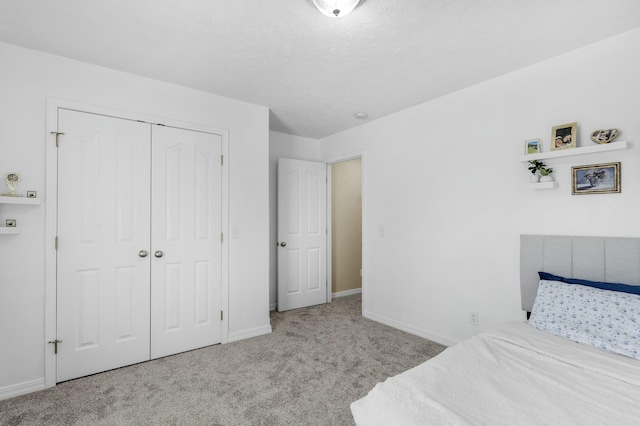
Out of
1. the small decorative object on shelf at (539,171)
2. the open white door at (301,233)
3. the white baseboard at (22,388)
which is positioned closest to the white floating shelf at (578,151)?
the small decorative object on shelf at (539,171)

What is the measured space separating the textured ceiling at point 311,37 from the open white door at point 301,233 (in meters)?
1.56

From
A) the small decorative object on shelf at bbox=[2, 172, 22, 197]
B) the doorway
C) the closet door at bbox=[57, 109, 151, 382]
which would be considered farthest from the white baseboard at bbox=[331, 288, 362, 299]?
the small decorative object on shelf at bbox=[2, 172, 22, 197]

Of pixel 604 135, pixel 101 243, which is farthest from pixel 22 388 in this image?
pixel 604 135

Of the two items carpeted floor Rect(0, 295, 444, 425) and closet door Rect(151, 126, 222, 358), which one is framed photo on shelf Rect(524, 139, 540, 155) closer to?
carpeted floor Rect(0, 295, 444, 425)

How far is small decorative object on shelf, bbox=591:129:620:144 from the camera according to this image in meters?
2.08

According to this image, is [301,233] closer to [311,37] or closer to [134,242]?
[134,242]

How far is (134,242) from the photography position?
2703 mm

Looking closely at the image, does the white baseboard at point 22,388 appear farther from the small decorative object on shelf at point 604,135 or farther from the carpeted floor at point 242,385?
the small decorative object on shelf at point 604,135

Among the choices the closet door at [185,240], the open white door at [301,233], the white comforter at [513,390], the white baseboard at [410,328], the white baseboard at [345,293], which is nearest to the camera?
the white comforter at [513,390]

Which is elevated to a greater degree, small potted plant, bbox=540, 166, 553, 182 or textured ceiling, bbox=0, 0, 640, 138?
textured ceiling, bbox=0, 0, 640, 138

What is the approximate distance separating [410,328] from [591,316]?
6.01 feet

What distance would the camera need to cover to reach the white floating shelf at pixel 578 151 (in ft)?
6.64

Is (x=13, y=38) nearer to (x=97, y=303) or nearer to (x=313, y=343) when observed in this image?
(x=97, y=303)

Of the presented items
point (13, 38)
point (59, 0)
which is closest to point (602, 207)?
point (59, 0)
